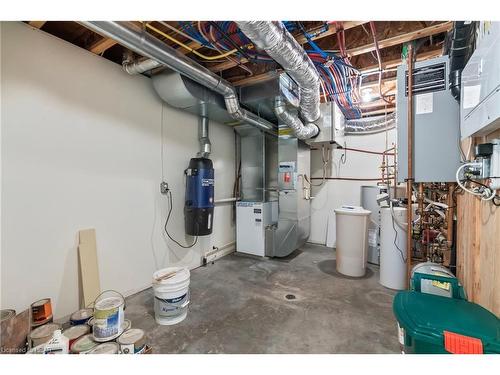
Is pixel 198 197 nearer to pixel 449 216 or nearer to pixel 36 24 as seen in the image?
pixel 36 24

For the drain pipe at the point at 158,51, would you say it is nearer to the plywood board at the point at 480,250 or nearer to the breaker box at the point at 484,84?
the breaker box at the point at 484,84

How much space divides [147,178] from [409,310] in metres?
2.56

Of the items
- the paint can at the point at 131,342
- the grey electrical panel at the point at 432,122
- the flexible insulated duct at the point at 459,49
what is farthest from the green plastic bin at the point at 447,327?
the paint can at the point at 131,342

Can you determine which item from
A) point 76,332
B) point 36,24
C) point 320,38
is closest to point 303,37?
point 320,38

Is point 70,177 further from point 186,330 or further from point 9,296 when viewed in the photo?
point 186,330

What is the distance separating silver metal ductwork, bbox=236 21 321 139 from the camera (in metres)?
1.48

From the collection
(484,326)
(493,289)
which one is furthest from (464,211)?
(484,326)

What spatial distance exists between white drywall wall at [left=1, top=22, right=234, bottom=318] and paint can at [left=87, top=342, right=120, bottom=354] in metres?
0.81

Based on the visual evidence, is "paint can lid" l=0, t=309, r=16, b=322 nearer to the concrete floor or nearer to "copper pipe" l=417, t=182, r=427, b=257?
the concrete floor

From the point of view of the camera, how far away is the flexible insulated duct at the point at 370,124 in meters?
3.73

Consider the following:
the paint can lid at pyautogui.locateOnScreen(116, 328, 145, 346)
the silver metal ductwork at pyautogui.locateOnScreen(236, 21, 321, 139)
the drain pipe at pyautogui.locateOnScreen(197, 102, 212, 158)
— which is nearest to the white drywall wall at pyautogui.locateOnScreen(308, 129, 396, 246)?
the silver metal ductwork at pyautogui.locateOnScreen(236, 21, 321, 139)

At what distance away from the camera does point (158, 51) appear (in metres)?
1.78

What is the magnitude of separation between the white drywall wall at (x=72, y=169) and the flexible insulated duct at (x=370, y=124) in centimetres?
311
